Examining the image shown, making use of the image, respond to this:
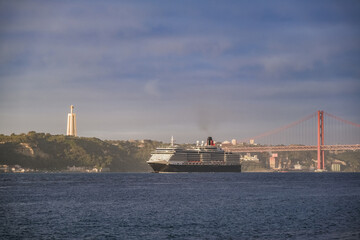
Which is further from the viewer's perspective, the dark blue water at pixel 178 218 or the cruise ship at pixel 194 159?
the cruise ship at pixel 194 159

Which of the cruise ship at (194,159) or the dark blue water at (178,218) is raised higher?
the cruise ship at (194,159)

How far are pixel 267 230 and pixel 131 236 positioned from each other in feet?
25.8

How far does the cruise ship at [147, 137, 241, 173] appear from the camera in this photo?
13788cm

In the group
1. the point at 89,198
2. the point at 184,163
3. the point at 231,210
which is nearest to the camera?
the point at 231,210

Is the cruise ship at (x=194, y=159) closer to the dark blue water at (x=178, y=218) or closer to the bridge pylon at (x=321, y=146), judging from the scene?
the bridge pylon at (x=321, y=146)

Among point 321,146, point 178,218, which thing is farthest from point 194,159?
point 178,218

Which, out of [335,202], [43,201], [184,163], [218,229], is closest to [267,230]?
[218,229]

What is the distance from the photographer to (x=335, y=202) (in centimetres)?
4847

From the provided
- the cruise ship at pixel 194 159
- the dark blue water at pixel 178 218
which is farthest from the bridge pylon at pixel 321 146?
the dark blue water at pixel 178 218

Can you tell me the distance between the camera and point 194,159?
14288 centimetres

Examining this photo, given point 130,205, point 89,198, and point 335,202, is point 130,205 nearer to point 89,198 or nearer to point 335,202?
point 89,198

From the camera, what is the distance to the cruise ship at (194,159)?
138 metres

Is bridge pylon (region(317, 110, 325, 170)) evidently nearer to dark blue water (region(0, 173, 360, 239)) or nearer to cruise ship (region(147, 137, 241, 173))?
cruise ship (region(147, 137, 241, 173))

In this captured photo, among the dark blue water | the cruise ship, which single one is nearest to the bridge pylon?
the cruise ship
